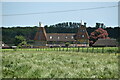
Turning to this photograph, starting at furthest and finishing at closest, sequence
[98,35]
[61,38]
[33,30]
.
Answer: [33,30] → [61,38] → [98,35]

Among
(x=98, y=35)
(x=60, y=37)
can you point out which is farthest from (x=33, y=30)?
(x=98, y=35)

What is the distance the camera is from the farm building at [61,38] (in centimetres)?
8831

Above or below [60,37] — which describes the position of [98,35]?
above

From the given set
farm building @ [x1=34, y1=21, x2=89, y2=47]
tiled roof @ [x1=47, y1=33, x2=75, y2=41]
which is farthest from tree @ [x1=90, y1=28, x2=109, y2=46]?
tiled roof @ [x1=47, y1=33, x2=75, y2=41]

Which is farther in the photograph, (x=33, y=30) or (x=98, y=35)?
(x=33, y=30)

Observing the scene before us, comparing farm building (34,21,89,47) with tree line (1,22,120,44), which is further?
tree line (1,22,120,44)

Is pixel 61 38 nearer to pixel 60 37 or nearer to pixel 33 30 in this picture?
pixel 60 37

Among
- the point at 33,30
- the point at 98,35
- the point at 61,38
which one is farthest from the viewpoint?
the point at 33,30

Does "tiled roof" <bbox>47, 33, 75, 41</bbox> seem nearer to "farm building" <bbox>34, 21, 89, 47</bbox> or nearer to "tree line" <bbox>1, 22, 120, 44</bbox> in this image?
"farm building" <bbox>34, 21, 89, 47</bbox>

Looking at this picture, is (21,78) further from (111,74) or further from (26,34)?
(26,34)

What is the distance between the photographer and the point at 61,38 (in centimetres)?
9650

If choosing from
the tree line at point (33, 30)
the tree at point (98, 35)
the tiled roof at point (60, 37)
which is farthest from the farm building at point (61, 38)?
the tree line at point (33, 30)

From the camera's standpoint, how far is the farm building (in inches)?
3477

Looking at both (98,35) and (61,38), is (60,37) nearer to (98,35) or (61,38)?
(61,38)
